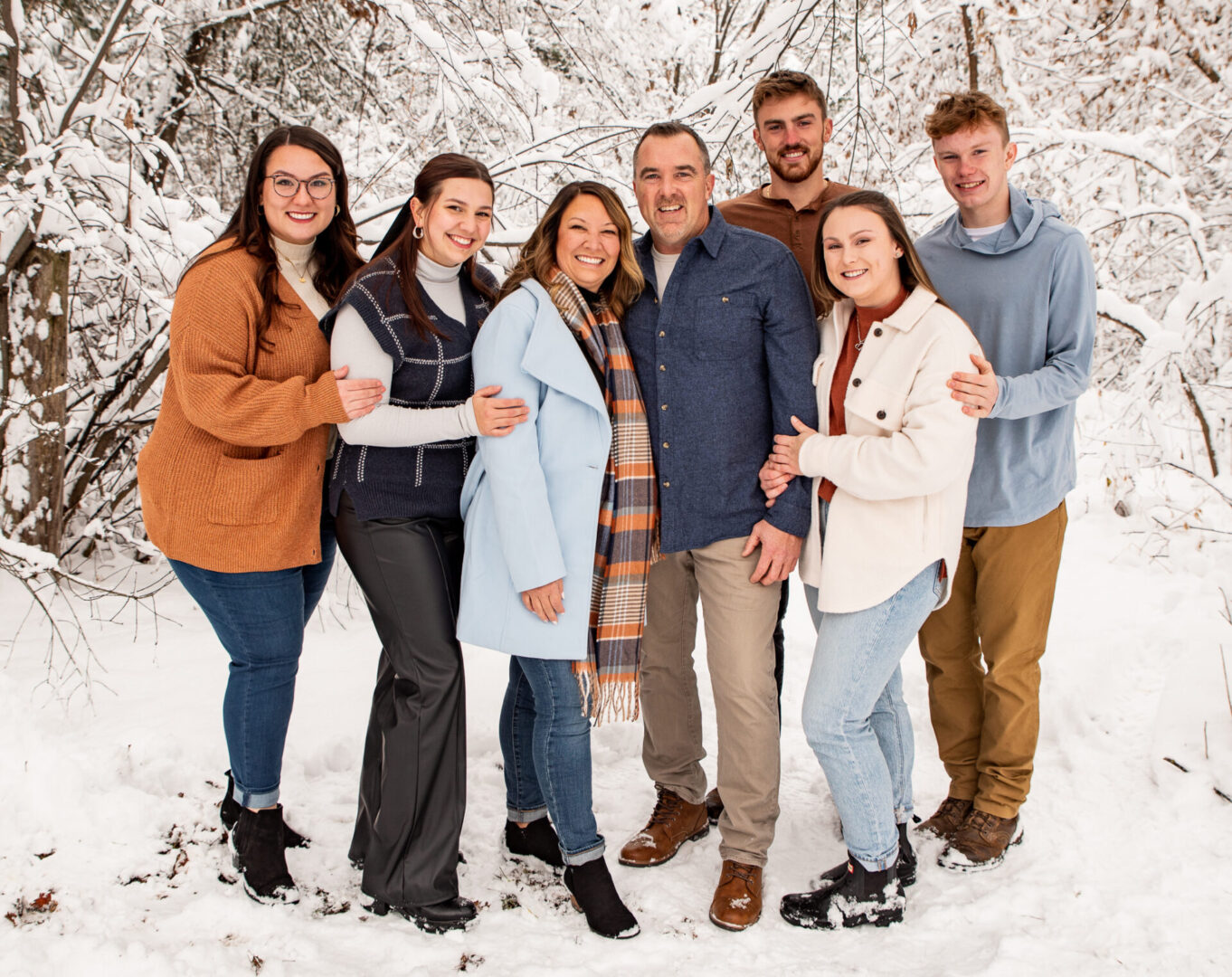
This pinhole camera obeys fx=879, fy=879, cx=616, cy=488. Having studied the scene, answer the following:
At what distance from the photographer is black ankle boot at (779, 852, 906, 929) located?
248 cm

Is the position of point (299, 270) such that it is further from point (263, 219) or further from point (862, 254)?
point (862, 254)

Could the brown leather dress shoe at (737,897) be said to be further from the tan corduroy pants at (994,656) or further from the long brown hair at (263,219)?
the long brown hair at (263,219)

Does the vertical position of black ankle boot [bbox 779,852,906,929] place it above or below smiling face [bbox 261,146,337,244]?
below

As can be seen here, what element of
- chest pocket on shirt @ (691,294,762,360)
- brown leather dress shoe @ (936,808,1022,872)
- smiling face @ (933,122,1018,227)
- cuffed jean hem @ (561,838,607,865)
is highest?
smiling face @ (933,122,1018,227)

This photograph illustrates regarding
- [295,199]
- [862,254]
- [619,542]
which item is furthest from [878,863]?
[295,199]

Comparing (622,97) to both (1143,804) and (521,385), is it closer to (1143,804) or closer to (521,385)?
(521,385)

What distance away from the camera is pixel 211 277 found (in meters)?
2.29

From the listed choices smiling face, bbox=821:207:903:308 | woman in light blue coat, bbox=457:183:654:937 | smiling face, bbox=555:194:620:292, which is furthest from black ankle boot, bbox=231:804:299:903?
smiling face, bbox=821:207:903:308

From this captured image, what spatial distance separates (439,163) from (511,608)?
1229mm

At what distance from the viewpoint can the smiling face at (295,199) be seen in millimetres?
2373

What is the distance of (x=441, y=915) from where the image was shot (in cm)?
242

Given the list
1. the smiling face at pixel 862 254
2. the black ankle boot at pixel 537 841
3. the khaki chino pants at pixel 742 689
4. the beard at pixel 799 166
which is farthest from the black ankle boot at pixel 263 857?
the beard at pixel 799 166

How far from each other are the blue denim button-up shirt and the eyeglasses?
39.5 inches

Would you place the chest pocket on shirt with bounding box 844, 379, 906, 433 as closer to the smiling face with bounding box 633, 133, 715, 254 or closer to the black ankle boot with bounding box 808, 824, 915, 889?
the smiling face with bounding box 633, 133, 715, 254
